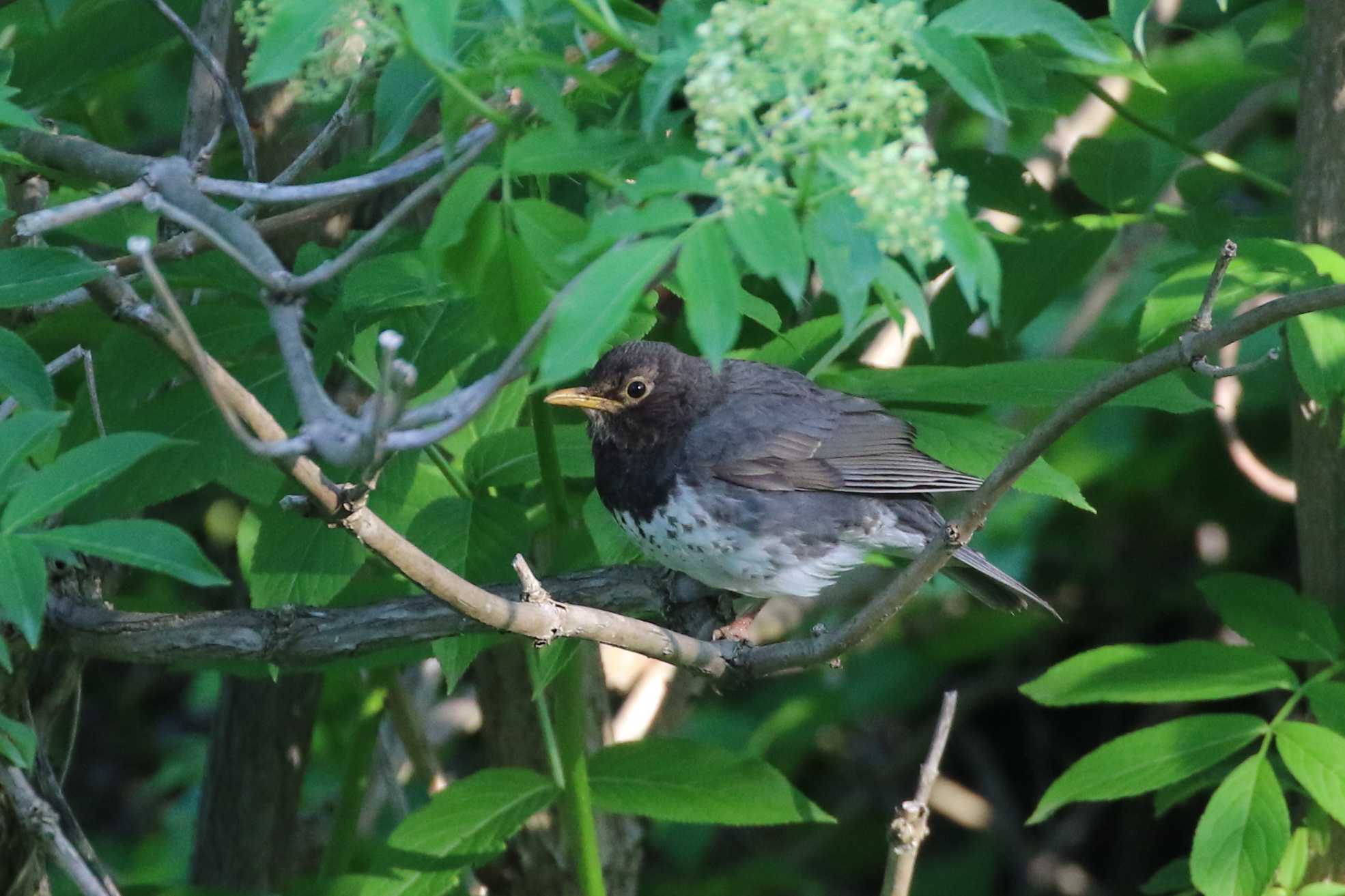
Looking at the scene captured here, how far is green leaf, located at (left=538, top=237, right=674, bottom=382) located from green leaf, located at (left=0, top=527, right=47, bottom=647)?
895 millimetres

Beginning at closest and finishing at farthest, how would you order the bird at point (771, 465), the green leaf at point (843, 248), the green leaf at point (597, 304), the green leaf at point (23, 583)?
the green leaf at point (597, 304) < the green leaf at point (843, 248) < the green leaf at point (23, 583) < the bird at point (771, 465)

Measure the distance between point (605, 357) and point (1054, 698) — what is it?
1395 mm

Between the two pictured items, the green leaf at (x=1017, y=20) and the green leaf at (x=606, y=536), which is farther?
the green leaf at (x=606, y=536)

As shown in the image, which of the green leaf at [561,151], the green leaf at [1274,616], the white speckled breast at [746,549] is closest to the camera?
the green leaf at [561,151]

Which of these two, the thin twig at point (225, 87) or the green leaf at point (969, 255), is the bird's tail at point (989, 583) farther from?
the green leaf at point (969, 255)

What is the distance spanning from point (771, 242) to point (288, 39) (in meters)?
0.65

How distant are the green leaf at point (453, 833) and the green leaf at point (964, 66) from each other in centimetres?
200

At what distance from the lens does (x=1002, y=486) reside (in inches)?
93.0

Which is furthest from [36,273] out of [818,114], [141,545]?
[818,114]

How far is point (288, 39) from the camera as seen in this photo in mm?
1850

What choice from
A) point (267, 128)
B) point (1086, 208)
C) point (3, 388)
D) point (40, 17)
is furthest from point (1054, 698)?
point (1086, 208)

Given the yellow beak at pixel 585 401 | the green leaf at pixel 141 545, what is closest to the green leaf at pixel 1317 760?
the yellow beak at pixel 585 401

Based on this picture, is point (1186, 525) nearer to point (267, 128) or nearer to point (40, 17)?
point (267, 128)

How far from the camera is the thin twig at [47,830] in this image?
104 inches
